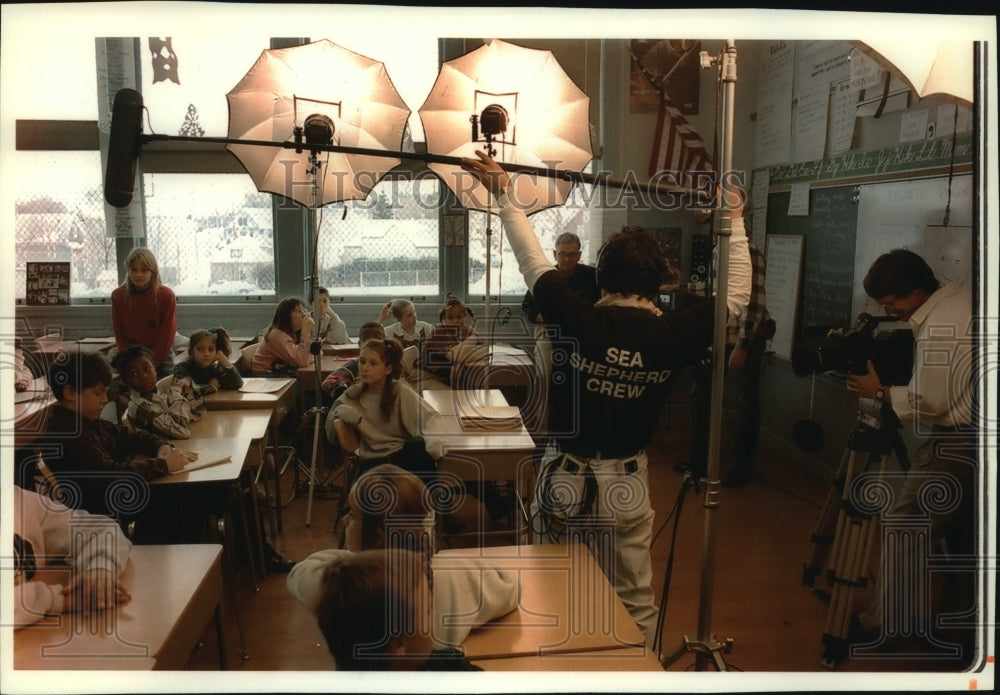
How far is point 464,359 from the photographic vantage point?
4.27 metres

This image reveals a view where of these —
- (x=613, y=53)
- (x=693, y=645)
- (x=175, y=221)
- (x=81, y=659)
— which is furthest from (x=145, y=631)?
(x=613, y=53)

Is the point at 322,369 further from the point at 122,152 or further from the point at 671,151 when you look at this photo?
the point at 671,151

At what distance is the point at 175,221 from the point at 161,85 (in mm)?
824

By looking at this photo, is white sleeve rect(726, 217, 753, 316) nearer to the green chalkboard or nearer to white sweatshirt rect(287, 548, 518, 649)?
white sweatshirt rect(287, 548, 518, 649)

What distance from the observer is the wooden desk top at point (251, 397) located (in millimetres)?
3521

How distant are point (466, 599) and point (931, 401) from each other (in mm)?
1510

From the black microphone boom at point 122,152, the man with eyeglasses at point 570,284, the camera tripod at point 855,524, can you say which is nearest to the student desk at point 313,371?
the man with eyeglasses at point 570,284

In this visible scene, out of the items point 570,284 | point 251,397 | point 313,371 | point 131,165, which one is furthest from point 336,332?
point 131,165

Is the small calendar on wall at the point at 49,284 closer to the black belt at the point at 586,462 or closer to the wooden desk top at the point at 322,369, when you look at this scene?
the wooden desk top at the point at 322,369

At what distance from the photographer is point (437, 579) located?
1772mm

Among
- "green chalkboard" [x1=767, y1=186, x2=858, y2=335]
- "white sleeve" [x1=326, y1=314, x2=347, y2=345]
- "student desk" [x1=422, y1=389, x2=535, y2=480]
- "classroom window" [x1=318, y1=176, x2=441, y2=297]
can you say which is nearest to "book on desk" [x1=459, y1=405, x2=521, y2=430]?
"student desk" [x1=422, y1=389, x2=535, y2=480]

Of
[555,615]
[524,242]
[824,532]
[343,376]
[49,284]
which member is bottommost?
[824,532]

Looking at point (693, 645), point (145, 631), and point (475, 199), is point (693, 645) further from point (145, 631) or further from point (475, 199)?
point (475, 199)

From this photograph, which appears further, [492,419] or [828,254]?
[828,254]
